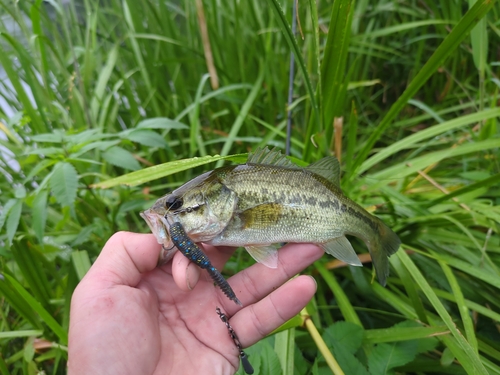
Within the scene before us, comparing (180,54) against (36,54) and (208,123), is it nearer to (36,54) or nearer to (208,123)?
(208,123)

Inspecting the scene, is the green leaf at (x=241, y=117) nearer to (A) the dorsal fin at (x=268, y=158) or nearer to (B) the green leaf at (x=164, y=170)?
(A) the dorsal fin at (x=268, y=158)

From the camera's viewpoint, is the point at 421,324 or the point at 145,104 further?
the point at 145,104

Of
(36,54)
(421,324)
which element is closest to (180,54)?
(36,54)

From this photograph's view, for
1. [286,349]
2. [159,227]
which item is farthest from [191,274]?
[286,349]

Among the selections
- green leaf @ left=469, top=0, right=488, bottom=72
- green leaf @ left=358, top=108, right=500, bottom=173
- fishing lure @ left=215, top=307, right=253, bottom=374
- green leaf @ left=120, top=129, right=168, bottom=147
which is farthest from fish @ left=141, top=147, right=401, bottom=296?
green leaf @ left=469, top=0, right=488, bottom=72

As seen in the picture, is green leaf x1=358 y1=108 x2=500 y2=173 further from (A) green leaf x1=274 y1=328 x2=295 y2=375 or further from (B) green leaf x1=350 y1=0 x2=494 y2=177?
(A) green leaf x1=274 y1=328 x2=295 y2=375
